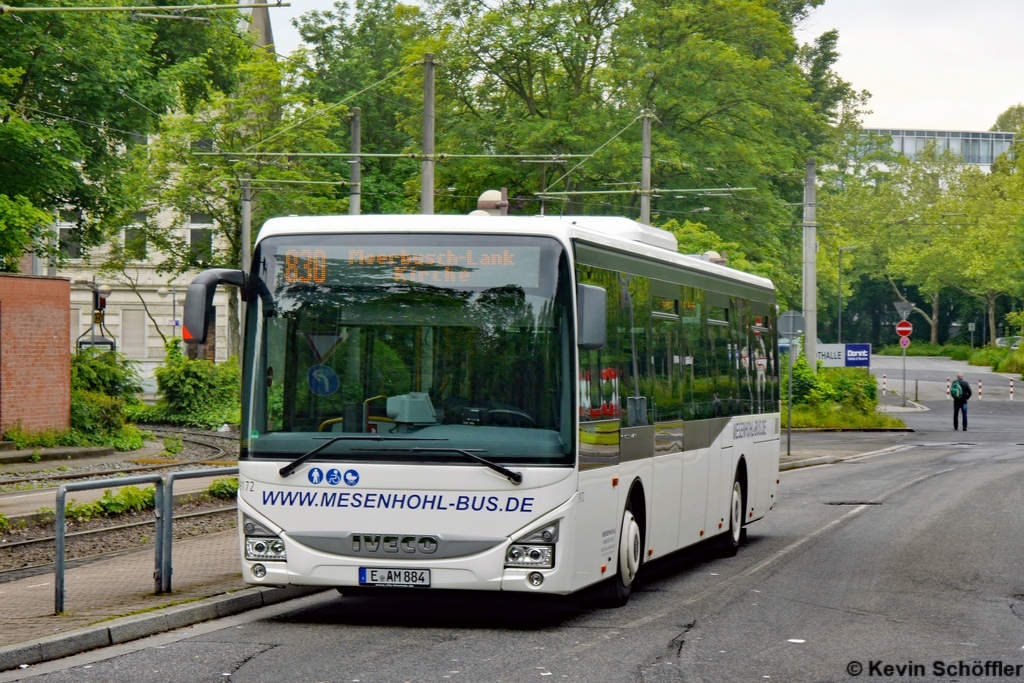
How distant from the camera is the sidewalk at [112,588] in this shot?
9477 mm

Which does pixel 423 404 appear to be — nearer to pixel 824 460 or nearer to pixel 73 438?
pixel 73 438

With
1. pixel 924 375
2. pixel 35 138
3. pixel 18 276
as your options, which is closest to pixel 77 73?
pixel 35 138

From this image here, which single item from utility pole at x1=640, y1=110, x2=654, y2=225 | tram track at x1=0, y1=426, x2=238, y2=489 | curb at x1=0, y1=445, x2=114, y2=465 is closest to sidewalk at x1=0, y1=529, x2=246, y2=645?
tram track at x1=0, y1=426, x2=238, y2=489

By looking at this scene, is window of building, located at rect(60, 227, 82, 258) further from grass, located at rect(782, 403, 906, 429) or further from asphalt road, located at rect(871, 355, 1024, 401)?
asphalt road, located at rect(871, 355, 1024, 401)

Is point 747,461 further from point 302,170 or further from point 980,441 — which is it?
point 302,170

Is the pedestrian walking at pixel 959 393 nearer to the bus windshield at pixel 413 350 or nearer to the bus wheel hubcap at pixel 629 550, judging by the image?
the bus wheel hubcap at pixel 629 550

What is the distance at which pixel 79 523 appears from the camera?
14.2m

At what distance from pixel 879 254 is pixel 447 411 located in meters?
106

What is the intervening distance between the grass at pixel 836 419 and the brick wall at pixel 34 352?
21783 millimetres

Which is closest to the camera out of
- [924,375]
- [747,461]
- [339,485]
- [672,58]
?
[339,485]

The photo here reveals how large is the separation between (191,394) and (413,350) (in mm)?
30389

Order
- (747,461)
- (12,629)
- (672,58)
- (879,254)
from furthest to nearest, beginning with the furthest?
(879,254) → (672,58) → (747,461) → (12,629)

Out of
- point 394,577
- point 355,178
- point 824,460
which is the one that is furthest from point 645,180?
point 394,577

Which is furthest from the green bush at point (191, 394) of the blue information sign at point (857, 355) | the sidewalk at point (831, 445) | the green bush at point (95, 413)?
the blue information sign at point (857, 355)
